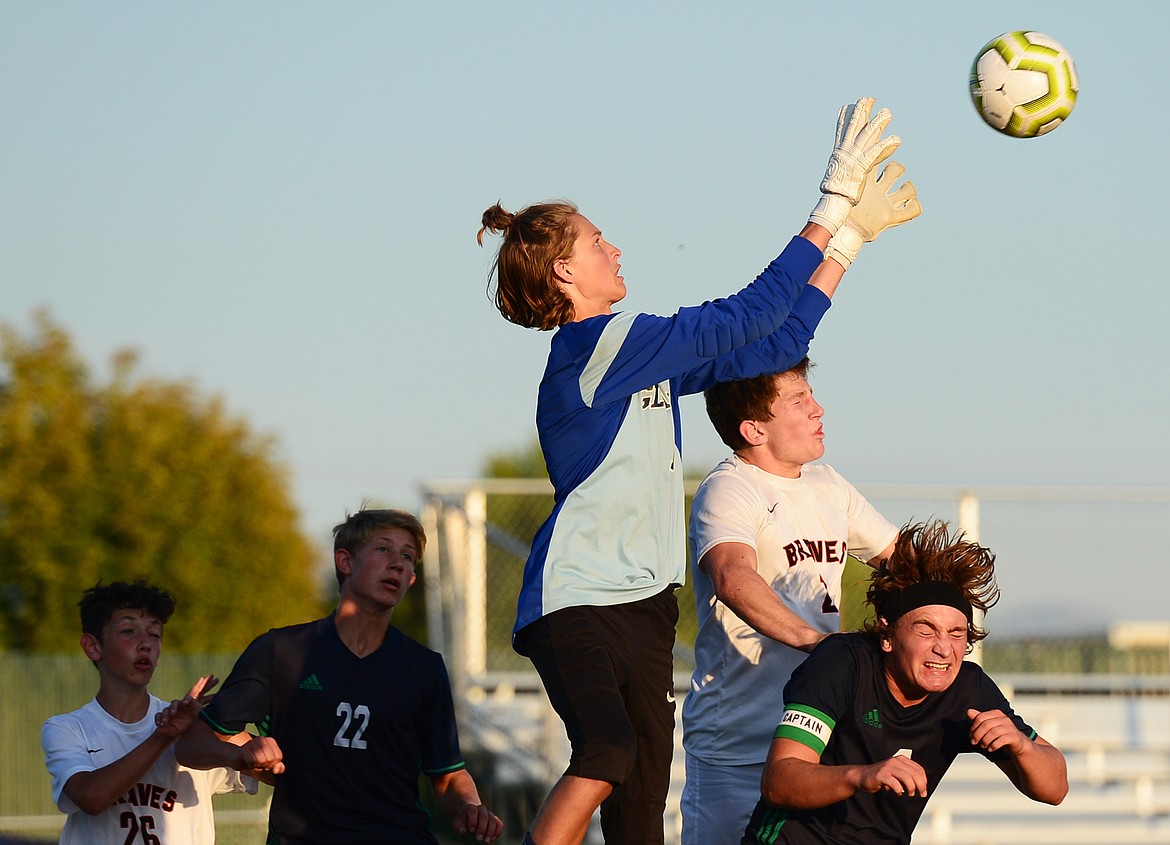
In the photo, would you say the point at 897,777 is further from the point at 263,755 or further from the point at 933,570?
the point at 263,755

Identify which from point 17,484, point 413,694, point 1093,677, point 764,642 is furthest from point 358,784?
point 17,484

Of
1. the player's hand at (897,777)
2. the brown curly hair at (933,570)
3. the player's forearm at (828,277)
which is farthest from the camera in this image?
the player's forearm at (828,277)

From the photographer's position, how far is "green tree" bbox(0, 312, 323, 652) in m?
23.7

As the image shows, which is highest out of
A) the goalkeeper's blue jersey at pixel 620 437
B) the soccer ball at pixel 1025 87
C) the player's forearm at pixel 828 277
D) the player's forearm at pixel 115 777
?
the soccer ball at pixel 1025 87

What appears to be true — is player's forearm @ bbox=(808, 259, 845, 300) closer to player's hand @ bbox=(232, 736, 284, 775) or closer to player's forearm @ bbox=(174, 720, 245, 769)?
player's hand @ bbox=(232, 736, 284, 775)

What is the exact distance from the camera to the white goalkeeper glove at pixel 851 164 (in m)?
4.59

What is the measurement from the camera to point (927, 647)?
4.19m

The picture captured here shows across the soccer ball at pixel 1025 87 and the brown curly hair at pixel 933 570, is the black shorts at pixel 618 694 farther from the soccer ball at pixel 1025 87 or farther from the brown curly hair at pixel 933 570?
the soccer ball at pixel 1025 87

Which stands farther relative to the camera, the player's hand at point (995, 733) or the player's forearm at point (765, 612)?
the player's forearm at point (765, 612)

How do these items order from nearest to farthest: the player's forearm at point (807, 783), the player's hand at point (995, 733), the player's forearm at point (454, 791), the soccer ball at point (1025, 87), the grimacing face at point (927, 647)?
the player's forearm at point (807, 783), the player's hand at point (995, 733), the grimacing face at point (927, 647), the player's forearm at point (454, 791), the soccer ball at point (1025, 87)

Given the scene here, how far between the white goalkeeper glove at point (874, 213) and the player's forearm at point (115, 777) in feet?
8.59

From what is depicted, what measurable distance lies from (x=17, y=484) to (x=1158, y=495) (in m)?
18.8

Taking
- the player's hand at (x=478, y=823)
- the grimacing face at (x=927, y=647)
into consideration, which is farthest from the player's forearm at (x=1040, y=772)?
the player's hand at (x=478, y=823)

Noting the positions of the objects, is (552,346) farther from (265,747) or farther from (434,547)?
(434,547)
